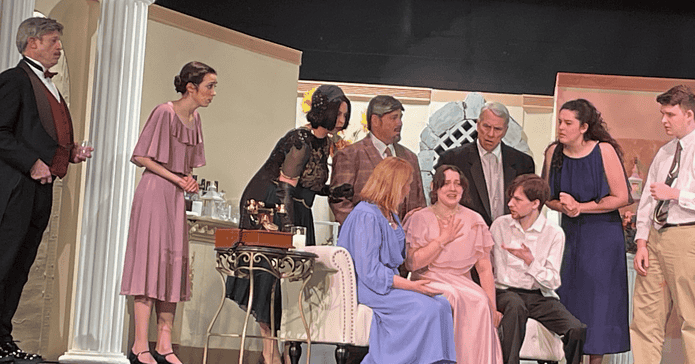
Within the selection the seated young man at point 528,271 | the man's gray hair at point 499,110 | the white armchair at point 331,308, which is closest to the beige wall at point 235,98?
the man's gray hair at point 499,110

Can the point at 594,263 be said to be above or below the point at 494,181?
below

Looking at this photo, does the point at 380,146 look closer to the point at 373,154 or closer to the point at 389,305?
the point at 373,154

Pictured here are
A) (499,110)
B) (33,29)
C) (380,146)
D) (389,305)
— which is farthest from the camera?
(499,110)

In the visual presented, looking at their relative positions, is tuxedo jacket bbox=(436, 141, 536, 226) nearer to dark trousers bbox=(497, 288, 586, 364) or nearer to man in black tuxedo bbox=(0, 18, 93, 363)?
dark trousers bbox=(497, 288, 586, 364)

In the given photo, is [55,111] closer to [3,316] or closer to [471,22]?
[3,316]

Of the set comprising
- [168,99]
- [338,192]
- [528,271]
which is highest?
[168,99]

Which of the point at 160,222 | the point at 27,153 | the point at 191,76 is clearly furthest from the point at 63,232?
the point at 191,76

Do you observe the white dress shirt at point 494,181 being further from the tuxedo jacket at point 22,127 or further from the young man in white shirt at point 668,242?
the tuxedo jacket at point 22,127

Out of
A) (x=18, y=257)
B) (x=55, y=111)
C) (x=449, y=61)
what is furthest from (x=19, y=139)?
(x=449, y=61)

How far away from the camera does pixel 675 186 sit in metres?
5.87

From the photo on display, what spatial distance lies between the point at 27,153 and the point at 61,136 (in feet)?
0.91

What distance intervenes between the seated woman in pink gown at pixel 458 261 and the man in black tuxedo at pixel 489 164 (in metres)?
0.70

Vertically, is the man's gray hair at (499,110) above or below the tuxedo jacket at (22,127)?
above

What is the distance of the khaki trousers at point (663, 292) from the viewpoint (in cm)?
570
